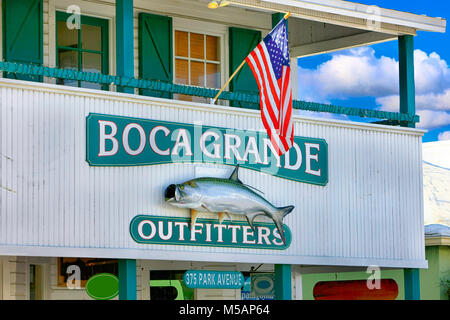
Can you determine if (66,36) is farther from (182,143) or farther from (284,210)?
(284,210)

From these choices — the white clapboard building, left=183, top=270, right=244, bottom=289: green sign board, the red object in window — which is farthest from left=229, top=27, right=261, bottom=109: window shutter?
the red object in window

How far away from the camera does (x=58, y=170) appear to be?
53.1 ft

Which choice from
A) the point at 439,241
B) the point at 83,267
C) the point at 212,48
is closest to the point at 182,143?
the point at 83,267

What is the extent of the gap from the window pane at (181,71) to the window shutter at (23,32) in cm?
307

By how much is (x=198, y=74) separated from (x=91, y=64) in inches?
93.2

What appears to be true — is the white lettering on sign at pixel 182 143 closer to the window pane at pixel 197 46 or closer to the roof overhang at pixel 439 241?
the window pane at pixel 197 46

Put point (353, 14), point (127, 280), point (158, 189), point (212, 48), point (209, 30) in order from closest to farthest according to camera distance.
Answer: point (127, 280) < point (158, 189) < point (353, 14) < point (209, 30) < point (212, 48)

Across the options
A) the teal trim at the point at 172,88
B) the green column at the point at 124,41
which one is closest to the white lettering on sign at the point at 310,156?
the teal trim at the point at 172,88

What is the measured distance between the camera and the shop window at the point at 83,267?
63.6 ft

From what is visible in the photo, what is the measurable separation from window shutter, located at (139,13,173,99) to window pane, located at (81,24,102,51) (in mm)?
831

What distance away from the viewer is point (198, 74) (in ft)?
68.3

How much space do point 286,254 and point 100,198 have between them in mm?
3672

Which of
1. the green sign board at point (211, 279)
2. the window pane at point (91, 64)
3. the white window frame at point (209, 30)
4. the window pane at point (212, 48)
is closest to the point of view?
the green sign board at point (211, 279)
